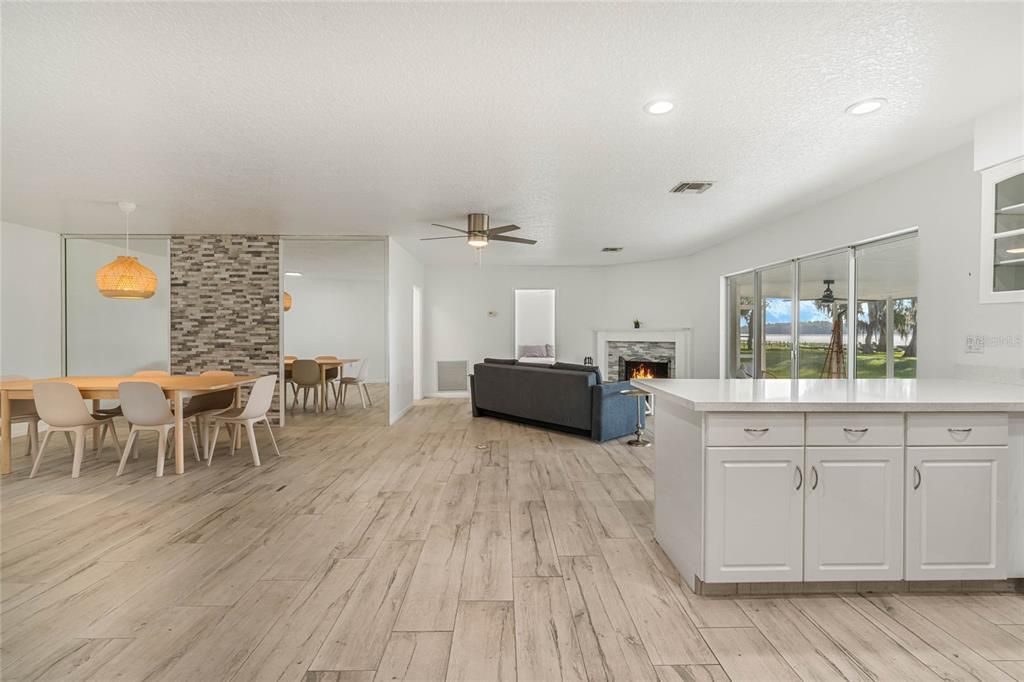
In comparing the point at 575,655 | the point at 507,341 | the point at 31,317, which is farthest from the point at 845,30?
the point at 31,317

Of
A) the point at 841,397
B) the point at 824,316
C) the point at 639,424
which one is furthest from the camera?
the point at 639,424

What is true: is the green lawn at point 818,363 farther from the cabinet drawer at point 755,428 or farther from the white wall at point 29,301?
the white wall at point 29,301

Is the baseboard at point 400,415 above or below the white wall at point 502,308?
below

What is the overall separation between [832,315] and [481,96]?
4.20 metres

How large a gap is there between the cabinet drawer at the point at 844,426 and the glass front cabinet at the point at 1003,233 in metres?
1.35

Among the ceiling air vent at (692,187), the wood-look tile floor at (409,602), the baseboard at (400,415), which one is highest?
the ceiling air vent at (692,187)

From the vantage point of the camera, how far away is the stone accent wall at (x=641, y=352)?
8.71 metres

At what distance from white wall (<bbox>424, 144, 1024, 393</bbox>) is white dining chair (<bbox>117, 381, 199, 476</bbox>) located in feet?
17.6

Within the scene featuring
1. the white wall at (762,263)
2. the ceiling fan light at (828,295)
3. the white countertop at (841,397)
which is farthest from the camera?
the ceiling fan light at (828,295)

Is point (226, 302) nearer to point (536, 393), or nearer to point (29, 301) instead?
point (29, 301)

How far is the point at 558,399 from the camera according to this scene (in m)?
5.94

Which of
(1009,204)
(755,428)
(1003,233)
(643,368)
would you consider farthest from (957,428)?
(643,368)

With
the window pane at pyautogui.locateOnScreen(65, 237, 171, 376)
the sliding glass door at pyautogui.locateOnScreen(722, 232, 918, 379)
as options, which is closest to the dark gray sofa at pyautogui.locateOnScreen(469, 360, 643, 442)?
the sliding glass door at pyautogui.locateOnScreen(722, 232, 918, 379)

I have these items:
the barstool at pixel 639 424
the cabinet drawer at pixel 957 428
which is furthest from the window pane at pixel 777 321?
the cabinet drawer at pixel 957 428
